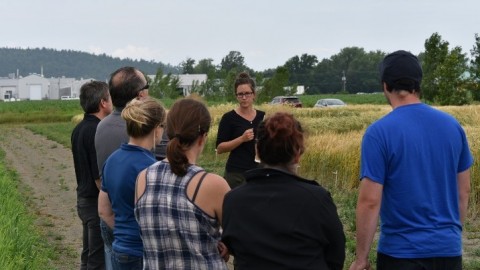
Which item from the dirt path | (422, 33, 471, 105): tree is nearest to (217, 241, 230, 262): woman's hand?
the dirt path

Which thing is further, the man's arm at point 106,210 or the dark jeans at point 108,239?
the dark jeans at point 108,239

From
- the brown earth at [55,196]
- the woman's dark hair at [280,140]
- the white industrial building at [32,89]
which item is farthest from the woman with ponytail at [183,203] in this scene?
the white industrial building at [32,89]

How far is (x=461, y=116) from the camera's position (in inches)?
792

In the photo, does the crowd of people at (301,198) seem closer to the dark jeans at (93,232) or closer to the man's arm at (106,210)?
the man's arm at (106,210)

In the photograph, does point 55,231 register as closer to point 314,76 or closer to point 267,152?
point 267,152

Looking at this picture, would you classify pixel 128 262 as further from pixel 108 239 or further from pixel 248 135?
pixel 248 135

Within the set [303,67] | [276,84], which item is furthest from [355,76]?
[276,84]

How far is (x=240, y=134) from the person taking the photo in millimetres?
5867

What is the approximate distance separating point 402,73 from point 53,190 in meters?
12.0

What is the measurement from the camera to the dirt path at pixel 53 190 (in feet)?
30.6

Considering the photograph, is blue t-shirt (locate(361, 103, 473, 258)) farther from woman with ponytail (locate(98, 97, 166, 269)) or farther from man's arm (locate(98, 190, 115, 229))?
man's arm (locate(98, 190, 115, 229))

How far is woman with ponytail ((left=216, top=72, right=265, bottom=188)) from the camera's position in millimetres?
5809

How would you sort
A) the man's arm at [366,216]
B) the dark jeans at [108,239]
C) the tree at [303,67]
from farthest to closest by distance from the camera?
the tree at [303,67], the dark jeans at [108,239], the man's arm at [366,216]

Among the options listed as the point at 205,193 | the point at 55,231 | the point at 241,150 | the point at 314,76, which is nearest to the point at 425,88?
the point at 55,231
